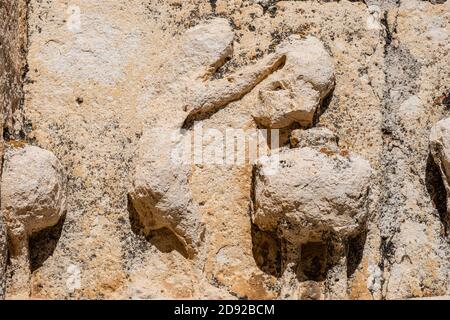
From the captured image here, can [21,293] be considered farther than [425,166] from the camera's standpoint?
No

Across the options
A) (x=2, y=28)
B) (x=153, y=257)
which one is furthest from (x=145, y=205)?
(x=2, y=28)

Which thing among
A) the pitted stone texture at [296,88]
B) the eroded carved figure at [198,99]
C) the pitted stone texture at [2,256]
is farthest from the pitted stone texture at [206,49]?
the pitted stone texture at [2,256]

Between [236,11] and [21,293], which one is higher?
[236,11]

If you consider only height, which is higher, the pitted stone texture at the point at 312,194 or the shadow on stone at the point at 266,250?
the pitted stone texture at the point at 312,194

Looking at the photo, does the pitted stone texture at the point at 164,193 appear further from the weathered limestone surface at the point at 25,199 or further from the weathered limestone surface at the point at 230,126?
the weathered limestone surface at the point at 25,199

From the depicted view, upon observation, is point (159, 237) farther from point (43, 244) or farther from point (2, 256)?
point (2, 256)

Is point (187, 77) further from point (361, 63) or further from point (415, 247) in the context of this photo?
point (415, 247)
